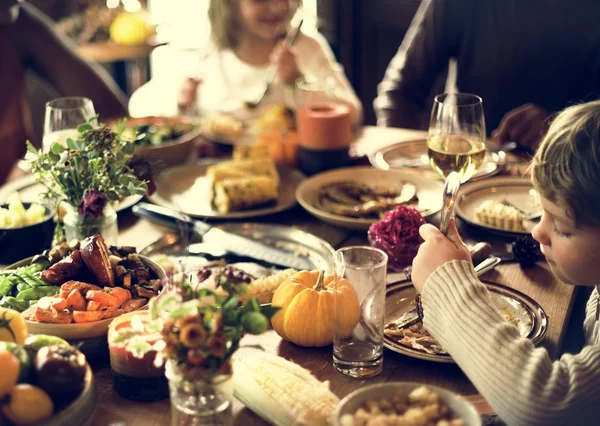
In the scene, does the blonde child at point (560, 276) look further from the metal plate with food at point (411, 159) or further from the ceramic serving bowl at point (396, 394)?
the metal plate with food at point (411, 159)

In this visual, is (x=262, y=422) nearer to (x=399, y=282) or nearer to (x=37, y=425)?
(x=37, y=425)

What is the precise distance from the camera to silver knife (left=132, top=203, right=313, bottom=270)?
5.34 ft

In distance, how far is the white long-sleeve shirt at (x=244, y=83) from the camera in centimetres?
288

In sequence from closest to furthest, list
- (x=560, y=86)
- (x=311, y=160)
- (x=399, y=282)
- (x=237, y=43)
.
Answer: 1. (x=399, y=282)
2. (x=311, y=160)
3. (x=560, y=86)
4. (x=237, y=43)

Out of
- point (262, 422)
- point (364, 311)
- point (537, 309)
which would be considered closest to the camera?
point (262, 422)

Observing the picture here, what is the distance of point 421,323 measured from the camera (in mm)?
1346

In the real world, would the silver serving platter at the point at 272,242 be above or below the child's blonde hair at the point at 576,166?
below

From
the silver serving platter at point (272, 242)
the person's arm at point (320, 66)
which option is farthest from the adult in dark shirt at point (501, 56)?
the silver serving platter at point (272, 242)

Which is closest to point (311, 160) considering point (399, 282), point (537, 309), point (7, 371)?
point (399, 282)

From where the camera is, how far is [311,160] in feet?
6.92

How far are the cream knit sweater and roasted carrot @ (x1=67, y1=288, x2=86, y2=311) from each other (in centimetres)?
60

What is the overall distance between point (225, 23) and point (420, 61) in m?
0.85

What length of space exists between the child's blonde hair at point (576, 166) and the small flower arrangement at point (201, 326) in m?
0.51

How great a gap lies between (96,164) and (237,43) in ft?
6.16
